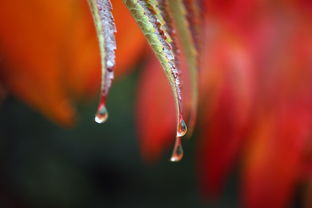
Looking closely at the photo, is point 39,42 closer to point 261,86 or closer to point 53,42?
point 53,42

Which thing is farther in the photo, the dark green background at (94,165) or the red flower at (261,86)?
the dark green background at (94,165)

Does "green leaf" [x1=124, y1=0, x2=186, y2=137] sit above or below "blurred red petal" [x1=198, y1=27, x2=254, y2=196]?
above

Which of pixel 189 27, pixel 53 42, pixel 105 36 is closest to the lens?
pixel 105 36

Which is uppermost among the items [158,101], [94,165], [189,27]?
[189,27]

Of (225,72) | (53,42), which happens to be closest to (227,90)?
(225,72)

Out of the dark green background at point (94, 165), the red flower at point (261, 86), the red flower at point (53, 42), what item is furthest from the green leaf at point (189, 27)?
the dark green background at point (94, 165)

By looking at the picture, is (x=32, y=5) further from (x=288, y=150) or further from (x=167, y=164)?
(x=167, y=164)

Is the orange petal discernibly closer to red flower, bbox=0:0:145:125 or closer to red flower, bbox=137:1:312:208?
red flower, bbox=0:0:145:125

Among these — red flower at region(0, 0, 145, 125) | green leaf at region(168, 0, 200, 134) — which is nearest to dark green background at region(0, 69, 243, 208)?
red flower at region(0, 0, 145, 125)

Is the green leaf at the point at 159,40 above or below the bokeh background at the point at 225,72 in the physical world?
above

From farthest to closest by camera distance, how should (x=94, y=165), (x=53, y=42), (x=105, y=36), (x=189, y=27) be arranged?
(x=94, y=165) < (x=53, y=42) < (x=189, y=27) < (x=105, y=36)

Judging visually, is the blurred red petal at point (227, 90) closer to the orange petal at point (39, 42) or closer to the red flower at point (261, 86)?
the red flower at point (261, 86)
